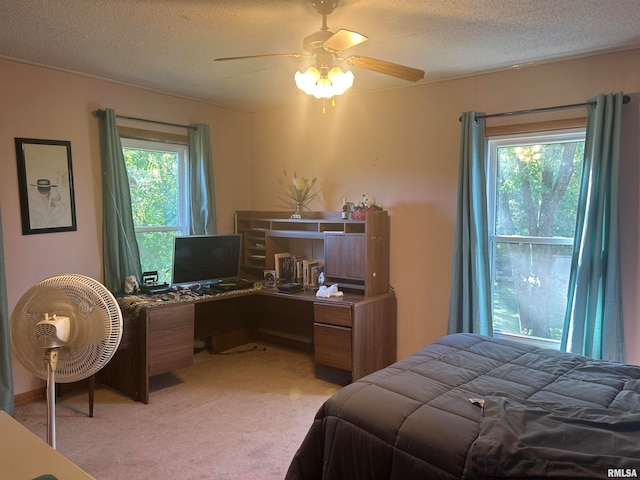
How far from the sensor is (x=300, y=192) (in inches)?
171

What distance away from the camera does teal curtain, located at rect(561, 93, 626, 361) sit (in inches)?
109

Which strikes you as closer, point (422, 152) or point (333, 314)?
point (333, 314)

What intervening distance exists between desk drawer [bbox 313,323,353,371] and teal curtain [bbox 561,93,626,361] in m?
1.54

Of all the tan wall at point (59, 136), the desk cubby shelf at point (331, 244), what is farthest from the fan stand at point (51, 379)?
the desk cubby shelf at point (331, 244)

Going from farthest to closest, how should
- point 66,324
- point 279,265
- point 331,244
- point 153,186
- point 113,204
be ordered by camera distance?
1. point 279,265
2. point 153,186
3. point 331,244
4. point 113,204
5. point 66,324

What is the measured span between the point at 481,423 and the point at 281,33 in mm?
2289

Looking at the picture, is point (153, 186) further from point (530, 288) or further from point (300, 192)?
point (530, 288)

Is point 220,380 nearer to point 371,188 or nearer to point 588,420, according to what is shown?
point 371,188

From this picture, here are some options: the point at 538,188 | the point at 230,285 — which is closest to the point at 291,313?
the point at 230,285

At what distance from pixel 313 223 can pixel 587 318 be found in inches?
91.8

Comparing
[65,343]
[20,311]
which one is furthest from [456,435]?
[20,311]

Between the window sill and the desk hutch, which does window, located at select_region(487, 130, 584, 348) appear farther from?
the desk hutch

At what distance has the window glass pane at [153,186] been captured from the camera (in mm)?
3967

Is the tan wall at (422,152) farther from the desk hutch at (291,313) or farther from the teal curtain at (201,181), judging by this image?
the teal curtain at (201,181)
